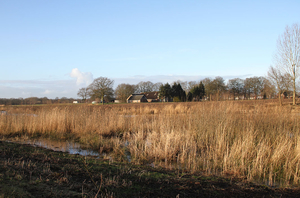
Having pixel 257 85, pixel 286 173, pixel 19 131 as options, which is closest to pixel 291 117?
pixel 286 173

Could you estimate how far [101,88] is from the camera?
4547cm

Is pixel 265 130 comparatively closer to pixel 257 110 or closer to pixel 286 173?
pixel 257 110

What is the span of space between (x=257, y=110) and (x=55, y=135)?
9.06m

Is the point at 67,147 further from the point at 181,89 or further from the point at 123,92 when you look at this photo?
the point at 123,92

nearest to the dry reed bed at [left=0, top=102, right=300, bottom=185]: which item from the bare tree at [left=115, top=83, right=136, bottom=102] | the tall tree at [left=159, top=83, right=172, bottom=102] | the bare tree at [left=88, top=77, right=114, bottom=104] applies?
the bare tree at [left=88, top=77, right=114, bottom=104]

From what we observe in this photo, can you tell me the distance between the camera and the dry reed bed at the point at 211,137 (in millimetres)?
4630

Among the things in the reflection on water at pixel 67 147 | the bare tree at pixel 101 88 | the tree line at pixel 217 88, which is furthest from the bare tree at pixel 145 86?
the reflection on water at pixel 67 147

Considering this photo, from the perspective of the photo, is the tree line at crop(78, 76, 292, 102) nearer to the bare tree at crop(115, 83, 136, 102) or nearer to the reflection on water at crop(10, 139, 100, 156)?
the bare tree at crop(115, 83, 136, 102)

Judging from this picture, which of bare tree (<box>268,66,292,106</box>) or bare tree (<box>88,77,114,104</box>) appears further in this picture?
bare tree (<box>88,77,114,104</box>)

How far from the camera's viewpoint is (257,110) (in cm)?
694

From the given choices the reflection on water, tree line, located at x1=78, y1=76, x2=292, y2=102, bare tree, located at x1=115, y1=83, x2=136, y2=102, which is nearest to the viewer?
the reflection on water

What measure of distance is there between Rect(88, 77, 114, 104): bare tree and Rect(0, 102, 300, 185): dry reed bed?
3477 cm

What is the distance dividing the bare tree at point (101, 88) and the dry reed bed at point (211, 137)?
34770mm

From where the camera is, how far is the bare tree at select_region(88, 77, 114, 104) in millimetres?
45406
